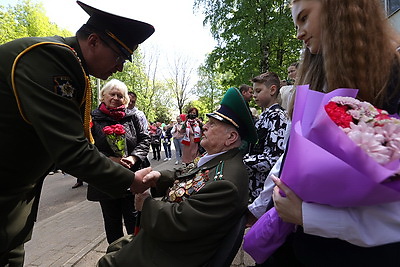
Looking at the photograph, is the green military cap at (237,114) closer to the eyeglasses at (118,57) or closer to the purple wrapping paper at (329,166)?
the eyeglasses at (118,57)

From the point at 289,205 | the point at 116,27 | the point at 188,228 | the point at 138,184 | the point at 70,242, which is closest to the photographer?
the point at 289,205

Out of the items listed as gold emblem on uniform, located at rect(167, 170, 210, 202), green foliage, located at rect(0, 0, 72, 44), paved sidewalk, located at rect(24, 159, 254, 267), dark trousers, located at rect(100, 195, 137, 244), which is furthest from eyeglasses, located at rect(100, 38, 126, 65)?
green foliage, located at rect(0, 0, 72, 44)

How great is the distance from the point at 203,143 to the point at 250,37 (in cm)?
943

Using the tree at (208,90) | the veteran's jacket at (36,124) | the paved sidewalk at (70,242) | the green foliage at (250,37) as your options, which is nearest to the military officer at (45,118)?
the veteran's jacket at (36,124)

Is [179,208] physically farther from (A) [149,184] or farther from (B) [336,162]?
(B) [336,162]

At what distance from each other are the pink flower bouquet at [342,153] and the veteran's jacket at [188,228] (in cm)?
73

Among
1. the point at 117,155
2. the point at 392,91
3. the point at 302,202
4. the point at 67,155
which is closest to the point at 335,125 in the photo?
the point at 302,202

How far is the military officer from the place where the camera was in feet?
4.33

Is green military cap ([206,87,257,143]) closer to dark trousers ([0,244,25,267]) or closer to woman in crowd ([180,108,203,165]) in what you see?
dark trousers ([0,244,25,267])

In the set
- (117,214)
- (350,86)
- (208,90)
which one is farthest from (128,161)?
(208,90)

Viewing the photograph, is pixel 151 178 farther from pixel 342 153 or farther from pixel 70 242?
pixel 70 242

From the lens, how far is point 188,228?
1541 mm

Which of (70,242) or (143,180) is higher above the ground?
(143,180)

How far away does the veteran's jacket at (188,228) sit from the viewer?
5.10ft
